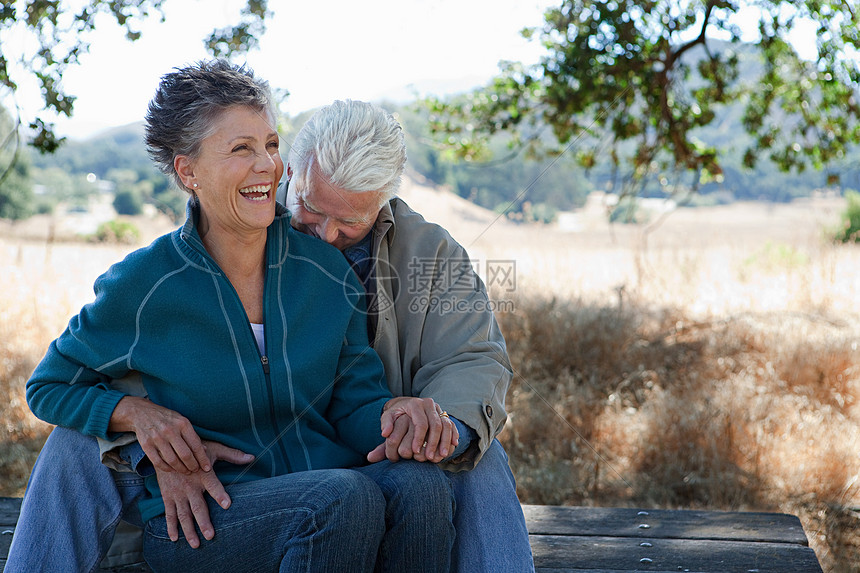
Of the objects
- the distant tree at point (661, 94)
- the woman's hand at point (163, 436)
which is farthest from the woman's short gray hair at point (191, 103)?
the distant tree at point (661, 94)

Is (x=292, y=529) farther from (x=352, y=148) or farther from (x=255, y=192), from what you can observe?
(x=352, y=148)

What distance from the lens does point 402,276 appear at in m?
1.88

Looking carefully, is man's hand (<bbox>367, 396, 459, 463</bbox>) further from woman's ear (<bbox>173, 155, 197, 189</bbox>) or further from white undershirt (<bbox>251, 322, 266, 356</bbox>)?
woman's ear (<bbox>173, 155, 197, 189</bbox>)

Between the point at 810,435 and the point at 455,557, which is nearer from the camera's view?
the point at 455,557

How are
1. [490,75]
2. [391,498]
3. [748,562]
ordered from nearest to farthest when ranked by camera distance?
[391,498] < [748,562] < [490,75]

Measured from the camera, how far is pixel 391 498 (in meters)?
1.47

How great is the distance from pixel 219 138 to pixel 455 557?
105 centimetres

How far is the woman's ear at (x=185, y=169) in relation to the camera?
5.33ft

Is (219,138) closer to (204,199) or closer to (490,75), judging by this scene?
(204,199)

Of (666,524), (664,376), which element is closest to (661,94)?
(664,376)

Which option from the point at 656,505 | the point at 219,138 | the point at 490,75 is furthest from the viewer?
the point at 490,75

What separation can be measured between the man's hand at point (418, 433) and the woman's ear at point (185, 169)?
2.20 ft

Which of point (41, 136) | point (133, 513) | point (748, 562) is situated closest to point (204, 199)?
point (133, 513)

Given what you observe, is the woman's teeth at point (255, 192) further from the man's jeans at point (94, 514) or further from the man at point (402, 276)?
the man's jeans at point (94, 514)
